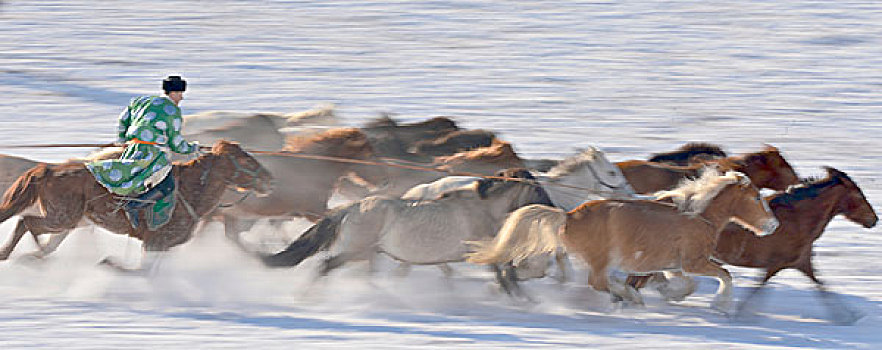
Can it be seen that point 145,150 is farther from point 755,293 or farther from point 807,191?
point 807,191

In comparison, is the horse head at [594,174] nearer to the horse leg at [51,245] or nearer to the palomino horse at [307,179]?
the palomino horse at [307,179]

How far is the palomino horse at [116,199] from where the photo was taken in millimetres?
7238

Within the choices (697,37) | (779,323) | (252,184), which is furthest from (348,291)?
(697,37)

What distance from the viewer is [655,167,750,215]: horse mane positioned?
680 centimetres

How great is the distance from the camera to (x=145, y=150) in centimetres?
705

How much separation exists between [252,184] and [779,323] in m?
3.20

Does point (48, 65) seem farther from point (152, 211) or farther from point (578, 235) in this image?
point (578, 235)

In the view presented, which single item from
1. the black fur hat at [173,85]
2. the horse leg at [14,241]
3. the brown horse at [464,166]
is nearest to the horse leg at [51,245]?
the horse leg at [14,241]

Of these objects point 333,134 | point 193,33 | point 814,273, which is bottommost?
point 193,33

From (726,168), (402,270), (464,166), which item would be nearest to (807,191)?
(726,168)

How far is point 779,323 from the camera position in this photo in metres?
6.85

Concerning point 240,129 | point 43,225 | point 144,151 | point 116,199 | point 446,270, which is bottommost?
point 446,270

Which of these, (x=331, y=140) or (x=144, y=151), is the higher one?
(x=144, y=151)

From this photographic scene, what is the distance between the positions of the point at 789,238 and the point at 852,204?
479mm
